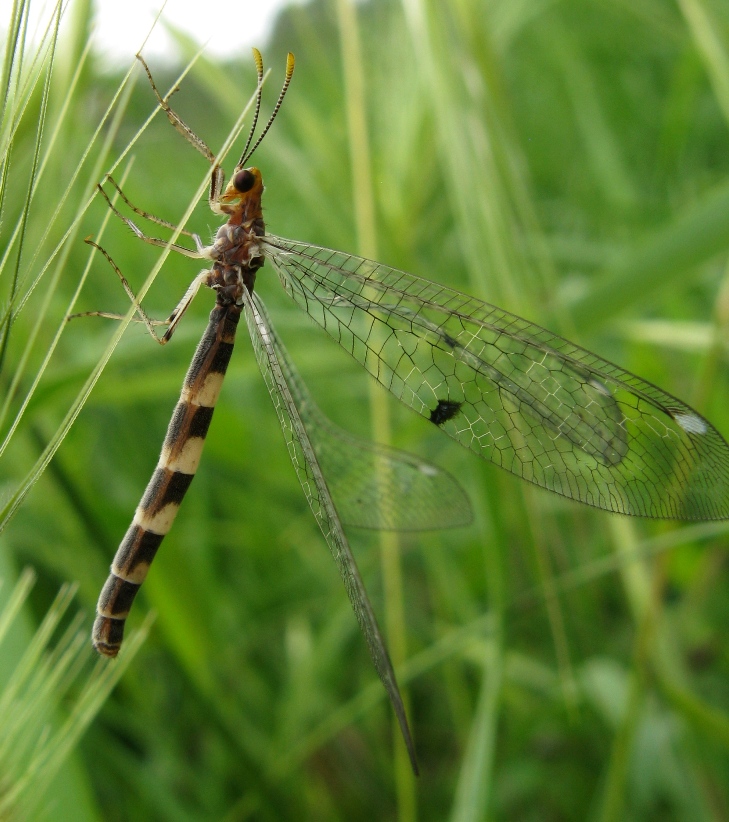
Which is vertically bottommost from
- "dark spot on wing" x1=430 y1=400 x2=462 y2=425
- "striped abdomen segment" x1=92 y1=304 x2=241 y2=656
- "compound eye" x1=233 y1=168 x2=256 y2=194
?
"striped abdomen segment" x1=92 y1=304 x2=241 y2=656

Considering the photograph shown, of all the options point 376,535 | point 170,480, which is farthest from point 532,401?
point 376,535

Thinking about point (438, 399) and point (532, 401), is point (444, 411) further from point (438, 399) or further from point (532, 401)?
point (532, 401)

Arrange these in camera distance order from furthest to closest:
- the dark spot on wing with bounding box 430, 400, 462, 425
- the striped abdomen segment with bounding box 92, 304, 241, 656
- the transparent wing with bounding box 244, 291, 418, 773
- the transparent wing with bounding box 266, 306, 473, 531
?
1. the transparent wing with bounding box 266, 306, 473, 531
2. the dark spot on wing with bounding box 430, 400, 462, 425
3. the striped abdomen segment with bounding box 92, 304, 241, 656
4. the transparent wing with bounding box 244, 291, 418, 773

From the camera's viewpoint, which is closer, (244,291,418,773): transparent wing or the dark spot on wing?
(244,291,418,773): transparent wing

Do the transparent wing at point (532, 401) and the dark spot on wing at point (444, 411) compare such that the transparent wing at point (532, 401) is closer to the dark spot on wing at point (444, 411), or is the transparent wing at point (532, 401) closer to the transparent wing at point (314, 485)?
the dark spot on wing at point (444, 411)

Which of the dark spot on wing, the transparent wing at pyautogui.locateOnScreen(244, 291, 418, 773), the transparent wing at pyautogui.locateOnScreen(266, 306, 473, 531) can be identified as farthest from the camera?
the transparent wing at pyautogui.locateOnScreen(266, 306, 473, 531)

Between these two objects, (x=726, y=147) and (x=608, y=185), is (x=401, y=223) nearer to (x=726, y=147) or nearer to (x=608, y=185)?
(x=608, y=185)

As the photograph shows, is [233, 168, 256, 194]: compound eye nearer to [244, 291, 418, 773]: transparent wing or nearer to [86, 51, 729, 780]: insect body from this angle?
[86, 51, 729, 780]: insect body

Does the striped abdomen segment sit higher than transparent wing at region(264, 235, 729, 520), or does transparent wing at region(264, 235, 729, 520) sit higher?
transparent wing at region(264, 235, 729, 520)

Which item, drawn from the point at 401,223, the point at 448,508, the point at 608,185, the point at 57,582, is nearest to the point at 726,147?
the point at 608,185

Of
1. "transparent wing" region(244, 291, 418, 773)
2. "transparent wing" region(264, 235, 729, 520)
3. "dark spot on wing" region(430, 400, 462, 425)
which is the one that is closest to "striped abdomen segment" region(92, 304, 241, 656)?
"transparent wing" region(244, 291, 418, 773)
